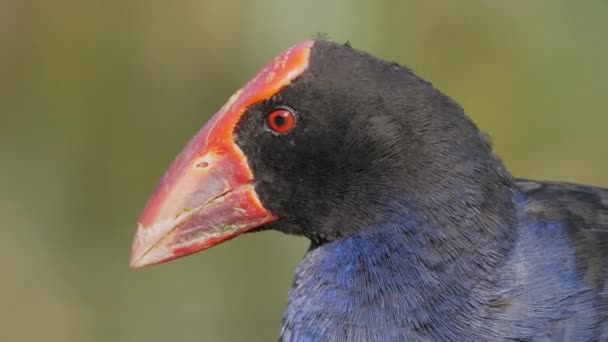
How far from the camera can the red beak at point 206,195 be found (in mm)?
1722

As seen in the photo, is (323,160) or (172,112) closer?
(323,160)

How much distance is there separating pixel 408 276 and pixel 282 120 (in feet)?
1.04

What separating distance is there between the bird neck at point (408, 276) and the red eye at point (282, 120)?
21cm

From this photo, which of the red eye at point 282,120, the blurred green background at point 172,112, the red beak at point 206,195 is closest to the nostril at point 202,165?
the red beak at point 206,195

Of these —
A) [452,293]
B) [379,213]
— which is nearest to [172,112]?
[379,213]

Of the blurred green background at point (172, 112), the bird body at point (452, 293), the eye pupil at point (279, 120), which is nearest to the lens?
the bird body at point (452, 293)

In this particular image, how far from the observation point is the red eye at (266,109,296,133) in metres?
1.68

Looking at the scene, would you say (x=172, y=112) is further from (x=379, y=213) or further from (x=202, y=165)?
(x=379, y=213)

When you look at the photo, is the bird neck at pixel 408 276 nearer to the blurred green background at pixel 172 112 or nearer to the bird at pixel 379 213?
the bird at pixel 379 213

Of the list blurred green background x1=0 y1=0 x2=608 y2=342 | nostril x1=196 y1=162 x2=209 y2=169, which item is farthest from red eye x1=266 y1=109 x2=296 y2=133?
blurred green background x1=0 y1=0 x2=608 y2=342

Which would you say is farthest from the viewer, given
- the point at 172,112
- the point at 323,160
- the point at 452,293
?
the point at 172,112

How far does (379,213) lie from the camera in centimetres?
167

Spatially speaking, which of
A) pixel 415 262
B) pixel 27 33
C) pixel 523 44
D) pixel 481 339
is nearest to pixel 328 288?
pixel 415 262

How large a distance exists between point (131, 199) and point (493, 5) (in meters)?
1.48
